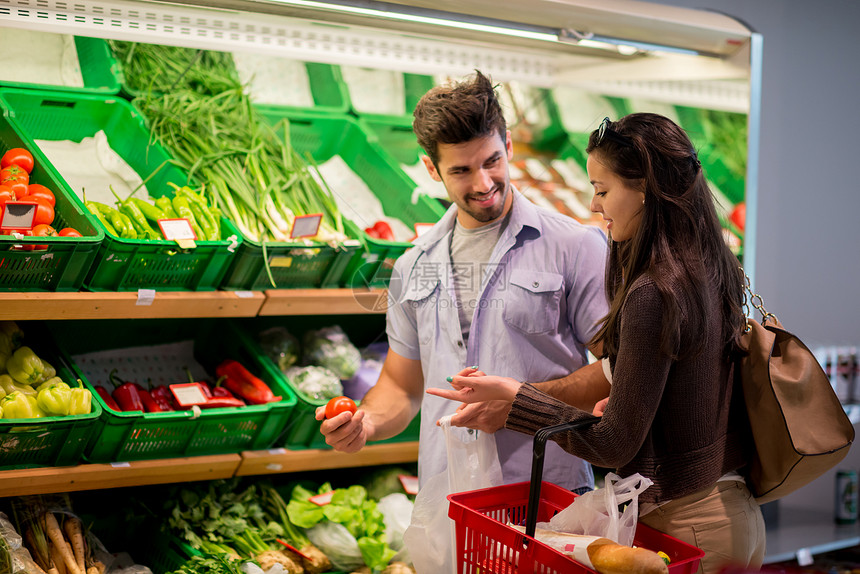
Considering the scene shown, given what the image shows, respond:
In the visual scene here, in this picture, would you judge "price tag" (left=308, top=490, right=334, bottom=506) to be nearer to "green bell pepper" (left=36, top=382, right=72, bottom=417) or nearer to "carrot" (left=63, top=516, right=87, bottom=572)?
"carrot" (left=63, top=516, right=87, bottom=572)

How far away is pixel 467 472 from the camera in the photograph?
2.19 metres

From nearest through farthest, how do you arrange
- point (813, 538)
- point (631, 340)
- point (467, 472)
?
point (631, 340)
point (467, 472)
point (813, 538)

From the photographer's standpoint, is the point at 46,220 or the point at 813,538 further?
the point at 813,538

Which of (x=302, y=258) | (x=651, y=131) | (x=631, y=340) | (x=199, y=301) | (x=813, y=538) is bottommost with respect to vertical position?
(x=813, y=538)

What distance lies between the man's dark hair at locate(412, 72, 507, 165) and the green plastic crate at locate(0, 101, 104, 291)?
1.08 meters

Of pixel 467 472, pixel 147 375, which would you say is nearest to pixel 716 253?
pixel 467 472

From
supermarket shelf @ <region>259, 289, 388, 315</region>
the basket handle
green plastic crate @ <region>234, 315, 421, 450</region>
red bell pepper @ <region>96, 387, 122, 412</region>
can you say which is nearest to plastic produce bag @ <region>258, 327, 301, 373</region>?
green plastic crate @ <region>234, 315, 421, 450</region>

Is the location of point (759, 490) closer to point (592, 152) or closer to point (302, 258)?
point (592, 152)

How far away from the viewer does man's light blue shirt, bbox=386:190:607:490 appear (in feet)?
7.61

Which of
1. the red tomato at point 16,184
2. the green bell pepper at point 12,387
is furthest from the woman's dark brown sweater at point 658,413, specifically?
the red tomato at point 16,184

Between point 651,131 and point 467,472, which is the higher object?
point 651,131

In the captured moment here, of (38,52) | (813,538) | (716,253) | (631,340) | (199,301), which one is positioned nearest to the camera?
(631,340)

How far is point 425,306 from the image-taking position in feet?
8.05

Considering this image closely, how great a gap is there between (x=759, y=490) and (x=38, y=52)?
9.83 ft
